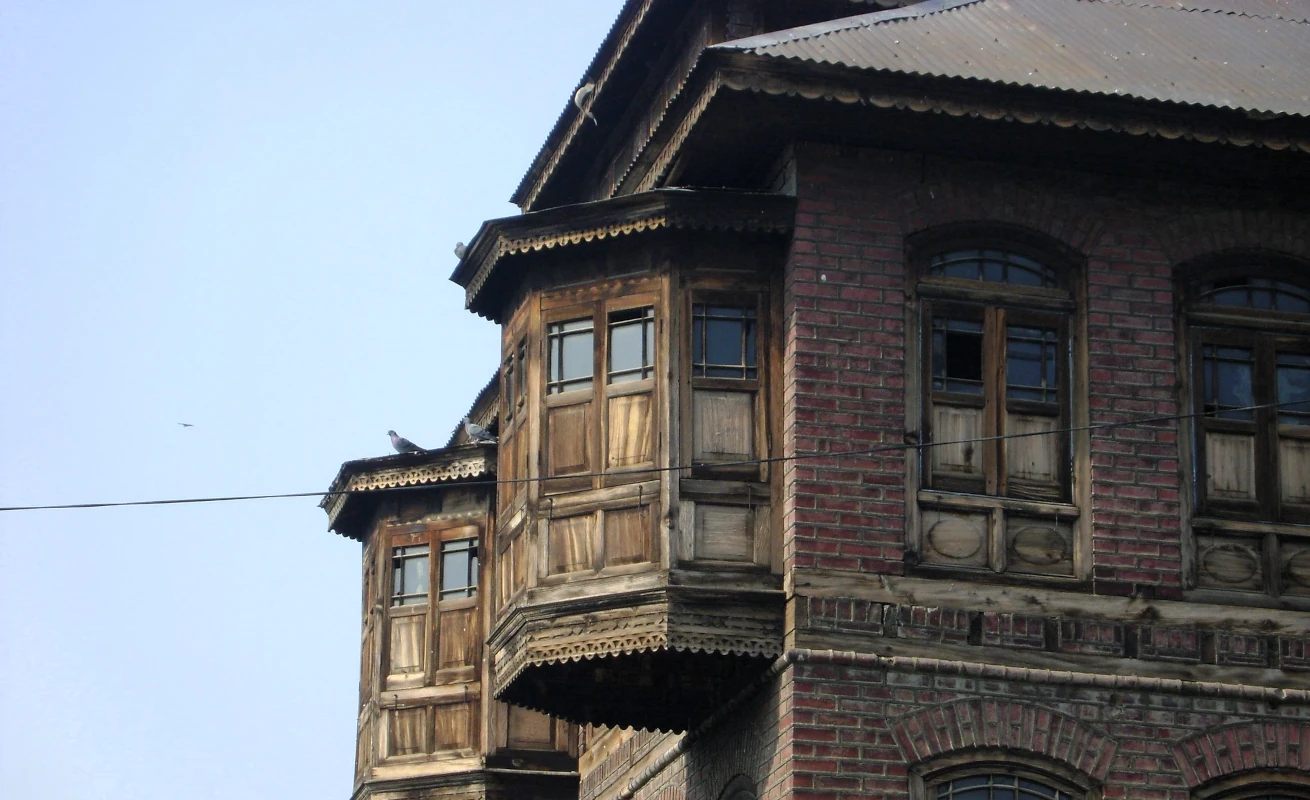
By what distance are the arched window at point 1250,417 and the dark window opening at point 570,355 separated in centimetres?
480

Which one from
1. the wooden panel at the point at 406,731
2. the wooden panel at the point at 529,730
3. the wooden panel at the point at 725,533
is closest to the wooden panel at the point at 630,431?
the wooden panel at the point at 725,533

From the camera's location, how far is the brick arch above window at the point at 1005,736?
16.9 meters

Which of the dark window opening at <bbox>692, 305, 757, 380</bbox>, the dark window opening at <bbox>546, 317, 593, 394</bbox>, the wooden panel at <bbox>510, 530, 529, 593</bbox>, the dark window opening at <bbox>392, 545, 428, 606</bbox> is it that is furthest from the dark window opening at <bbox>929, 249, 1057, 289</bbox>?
the dark window opening at <bbox>392, 545, 428, 606</bbox>

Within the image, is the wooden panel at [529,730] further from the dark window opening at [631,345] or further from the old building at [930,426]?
the dark window opening at [631,345]

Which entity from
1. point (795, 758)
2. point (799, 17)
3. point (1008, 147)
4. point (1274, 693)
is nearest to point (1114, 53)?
point (1008, 147)

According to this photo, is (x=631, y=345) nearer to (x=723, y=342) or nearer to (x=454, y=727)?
(x=723, y=342)

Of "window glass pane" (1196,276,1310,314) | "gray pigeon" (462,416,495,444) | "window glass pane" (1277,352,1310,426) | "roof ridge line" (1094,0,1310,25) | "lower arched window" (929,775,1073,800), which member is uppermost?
"roof ridge line" (1094,0,1310,25)

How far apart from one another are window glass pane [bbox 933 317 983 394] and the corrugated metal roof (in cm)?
199

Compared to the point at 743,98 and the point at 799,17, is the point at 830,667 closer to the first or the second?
the point at 743,98

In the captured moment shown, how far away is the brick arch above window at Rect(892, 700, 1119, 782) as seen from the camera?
16.9 m

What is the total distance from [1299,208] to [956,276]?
2.98 m

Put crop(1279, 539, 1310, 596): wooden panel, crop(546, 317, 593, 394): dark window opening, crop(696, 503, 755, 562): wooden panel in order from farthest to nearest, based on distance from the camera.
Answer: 1. crop(546, 317, 593, 394): dark window opening
2. crop(1279, 539, 1310, 596): wooden panel
3. crop(696, 503, 755, 562): wooden panel

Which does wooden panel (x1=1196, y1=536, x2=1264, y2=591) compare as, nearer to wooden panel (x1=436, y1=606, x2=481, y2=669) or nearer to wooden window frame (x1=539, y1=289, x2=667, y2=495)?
wooden window frame (x1=539, y1=289, x2=667, y2=495)

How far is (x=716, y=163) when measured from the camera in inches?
744
